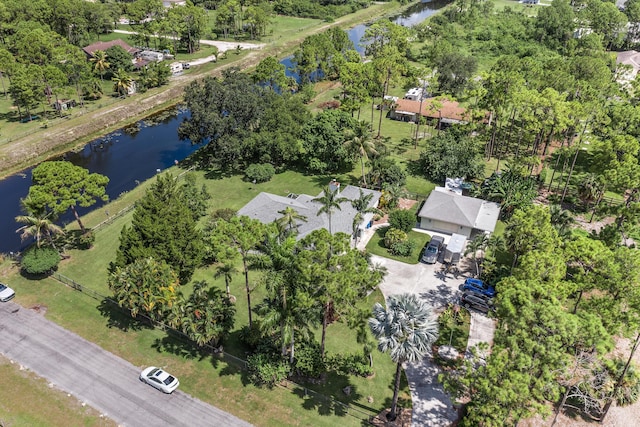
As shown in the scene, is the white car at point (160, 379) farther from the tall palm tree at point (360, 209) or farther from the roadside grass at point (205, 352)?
the tall palm tree at point (360, 209)

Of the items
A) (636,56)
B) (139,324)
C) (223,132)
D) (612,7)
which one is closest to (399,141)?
(223,132)

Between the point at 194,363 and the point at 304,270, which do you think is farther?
the point at 194,363

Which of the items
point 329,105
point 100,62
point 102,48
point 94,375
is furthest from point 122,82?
point 94,375

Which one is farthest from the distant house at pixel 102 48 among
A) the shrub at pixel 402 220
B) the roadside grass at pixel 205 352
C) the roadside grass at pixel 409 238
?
the shrub at pixel 402 220

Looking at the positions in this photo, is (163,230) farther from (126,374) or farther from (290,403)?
(290,403)

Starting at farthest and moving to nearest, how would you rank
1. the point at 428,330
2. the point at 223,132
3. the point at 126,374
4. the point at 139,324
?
the point at 223,132 → the point at 139,324 → the point at 126,374 → the point at 428,330

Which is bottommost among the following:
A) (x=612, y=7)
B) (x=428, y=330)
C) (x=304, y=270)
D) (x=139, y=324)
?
(x=139, y=324)

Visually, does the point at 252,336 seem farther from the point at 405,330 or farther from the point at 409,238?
the point at 409,238
